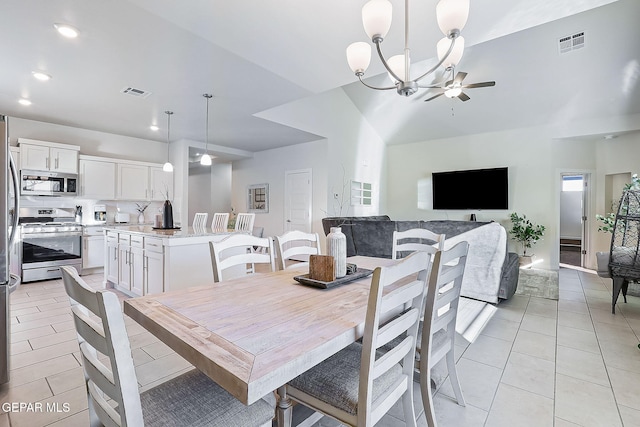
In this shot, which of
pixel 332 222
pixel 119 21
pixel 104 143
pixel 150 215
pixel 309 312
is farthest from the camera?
pixel 150 215

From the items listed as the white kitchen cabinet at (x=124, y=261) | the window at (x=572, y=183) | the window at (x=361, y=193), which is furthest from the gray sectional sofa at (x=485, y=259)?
the window at (x=572, y=183)

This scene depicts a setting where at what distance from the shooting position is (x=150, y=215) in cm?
616

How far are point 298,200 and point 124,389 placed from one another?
5.80m

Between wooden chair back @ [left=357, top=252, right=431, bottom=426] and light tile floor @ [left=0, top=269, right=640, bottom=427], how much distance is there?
603mm

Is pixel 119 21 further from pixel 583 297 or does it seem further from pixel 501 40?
pixel 583 297

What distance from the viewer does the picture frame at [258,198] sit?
7.12m

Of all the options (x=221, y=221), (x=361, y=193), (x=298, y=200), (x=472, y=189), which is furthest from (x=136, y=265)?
(x=472, y=189)

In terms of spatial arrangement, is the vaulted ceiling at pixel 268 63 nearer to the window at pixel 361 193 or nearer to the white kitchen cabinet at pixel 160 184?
the white kitchen cabinet at pixel 160 184

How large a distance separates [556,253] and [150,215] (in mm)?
8049

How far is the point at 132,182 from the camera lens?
5.60m

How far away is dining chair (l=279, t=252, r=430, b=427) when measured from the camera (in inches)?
37.8

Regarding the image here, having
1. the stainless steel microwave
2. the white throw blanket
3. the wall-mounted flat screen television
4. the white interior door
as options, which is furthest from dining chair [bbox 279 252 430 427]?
the wall-mounted flat screen television

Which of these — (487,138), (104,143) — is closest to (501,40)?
(487,138)

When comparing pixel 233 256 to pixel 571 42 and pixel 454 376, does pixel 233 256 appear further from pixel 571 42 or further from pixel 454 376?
pixel 571 42
